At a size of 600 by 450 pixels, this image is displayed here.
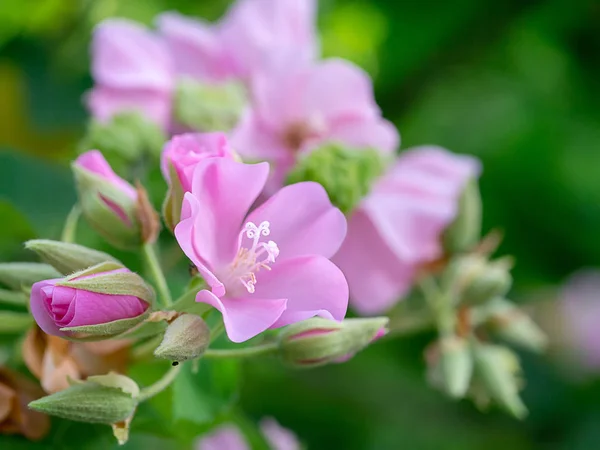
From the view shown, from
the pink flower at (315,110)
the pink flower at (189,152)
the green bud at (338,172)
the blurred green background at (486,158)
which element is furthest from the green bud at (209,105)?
the blurred green background at (486,158)

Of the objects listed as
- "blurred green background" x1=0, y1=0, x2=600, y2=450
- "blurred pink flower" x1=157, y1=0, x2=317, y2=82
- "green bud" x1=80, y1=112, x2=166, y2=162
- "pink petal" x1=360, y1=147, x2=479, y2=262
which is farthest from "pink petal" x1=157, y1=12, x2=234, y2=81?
"blurred green background" x1=0, y1=0, x2=600, y2=450

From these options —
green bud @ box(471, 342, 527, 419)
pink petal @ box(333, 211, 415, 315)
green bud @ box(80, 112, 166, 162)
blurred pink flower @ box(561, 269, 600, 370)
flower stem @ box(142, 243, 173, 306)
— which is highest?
flower stem @ box(142, 243, 173, 306)

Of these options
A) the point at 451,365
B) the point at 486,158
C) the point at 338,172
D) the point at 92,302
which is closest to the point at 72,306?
the point at 92,302

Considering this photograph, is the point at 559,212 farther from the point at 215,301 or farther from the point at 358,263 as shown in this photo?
the point at 215,301

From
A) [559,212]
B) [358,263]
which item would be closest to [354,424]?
[559,212]

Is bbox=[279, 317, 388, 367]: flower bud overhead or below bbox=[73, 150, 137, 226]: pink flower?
below

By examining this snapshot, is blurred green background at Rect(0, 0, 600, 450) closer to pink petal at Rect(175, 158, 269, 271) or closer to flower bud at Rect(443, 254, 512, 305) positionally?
flower bud at Rect(443, 254, 512, 305)
